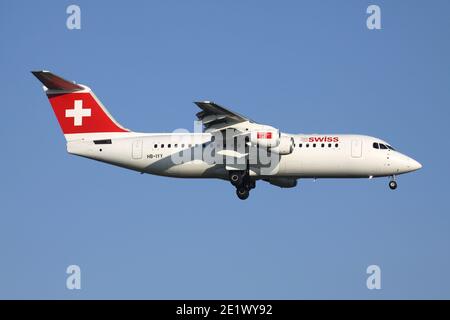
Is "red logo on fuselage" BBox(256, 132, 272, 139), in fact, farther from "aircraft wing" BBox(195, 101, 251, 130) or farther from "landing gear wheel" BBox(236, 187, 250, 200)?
"landing gear wheel" BBox(236, 187, 250, 200)

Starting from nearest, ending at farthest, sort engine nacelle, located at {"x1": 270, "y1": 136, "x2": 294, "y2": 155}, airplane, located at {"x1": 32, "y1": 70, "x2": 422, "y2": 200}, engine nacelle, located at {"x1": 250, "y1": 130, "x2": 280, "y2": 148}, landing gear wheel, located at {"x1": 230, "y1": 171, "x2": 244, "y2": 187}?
engine nacelle, located at {"x1": 250, "y1": 130, "x2": 280, "y2": 148} → engine nacelle, located at {"x1": 270, "y1": 136, "x2": 294, "y2": 155} → airplane, located at {"x1": 32, "y1": 70, "x2": 422, "y2": 200} → landing gear wheel, located at {"x1": 230, "y1": 171, "x2": 244, "y2": 187}

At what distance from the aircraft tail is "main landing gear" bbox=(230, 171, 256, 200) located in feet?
16.2

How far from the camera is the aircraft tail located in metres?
39.1

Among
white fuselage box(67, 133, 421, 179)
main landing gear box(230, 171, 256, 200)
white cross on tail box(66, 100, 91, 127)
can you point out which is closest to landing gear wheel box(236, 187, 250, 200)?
main landing gear box(230, 171, 256, 200)

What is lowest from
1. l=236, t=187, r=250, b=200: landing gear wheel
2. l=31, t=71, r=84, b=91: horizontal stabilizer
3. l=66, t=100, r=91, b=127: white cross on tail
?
l=236, t=187, r=250, b=200: landing gear wheel

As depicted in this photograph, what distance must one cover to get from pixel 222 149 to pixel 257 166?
4.86 ft

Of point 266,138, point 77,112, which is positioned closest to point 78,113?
point 77,112

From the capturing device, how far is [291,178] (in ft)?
125

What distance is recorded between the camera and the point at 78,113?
1550 inches

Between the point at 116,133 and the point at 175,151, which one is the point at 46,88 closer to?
the point at 116,133

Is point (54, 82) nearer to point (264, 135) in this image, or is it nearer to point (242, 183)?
point (242, 183)
